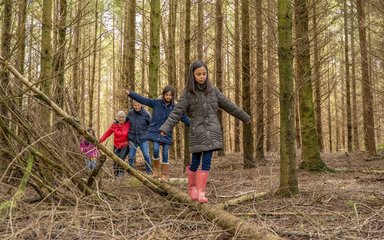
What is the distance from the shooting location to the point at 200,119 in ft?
15.2

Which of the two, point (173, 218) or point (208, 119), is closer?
point (173, 218)

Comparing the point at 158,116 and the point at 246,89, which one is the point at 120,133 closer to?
the point at 158,116

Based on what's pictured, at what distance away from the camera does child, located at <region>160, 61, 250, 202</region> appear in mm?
4500

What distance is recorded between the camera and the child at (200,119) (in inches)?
177

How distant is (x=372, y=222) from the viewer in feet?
12.4

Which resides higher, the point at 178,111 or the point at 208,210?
the point at 178,111

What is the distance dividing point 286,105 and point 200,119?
1107 mm

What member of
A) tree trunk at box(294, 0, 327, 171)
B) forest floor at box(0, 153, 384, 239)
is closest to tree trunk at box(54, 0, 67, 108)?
forest floor at box(0, 153, 384, 239)

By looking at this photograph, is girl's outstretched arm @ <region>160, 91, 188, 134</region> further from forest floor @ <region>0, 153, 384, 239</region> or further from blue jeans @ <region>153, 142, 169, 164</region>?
blue jeans @ <region>153, 142, 169, 164</region>

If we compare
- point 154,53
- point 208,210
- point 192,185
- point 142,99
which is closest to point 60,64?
point 142,99

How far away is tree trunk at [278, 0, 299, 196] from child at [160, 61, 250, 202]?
1.80 feet

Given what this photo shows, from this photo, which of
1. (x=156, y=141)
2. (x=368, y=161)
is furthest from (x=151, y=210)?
(x=368, y=161)

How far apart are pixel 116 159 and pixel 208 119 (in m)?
1.20

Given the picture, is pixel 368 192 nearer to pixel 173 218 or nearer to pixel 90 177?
pixel 173 218
